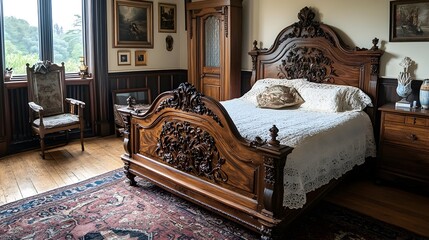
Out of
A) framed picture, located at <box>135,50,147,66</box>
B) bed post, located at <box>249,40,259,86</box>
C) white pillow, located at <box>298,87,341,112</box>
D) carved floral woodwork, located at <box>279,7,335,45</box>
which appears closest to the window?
framed picture, located at <box>135,50,147,66</box>

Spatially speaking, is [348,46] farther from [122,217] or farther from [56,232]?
[56,232]

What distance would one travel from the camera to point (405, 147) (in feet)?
11.2

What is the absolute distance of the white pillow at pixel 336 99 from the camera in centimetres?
371

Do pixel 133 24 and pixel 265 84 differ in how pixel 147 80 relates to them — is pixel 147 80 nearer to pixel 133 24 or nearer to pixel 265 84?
pixel 133 24

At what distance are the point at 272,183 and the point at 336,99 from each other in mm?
1760

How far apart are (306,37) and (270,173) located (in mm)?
2552

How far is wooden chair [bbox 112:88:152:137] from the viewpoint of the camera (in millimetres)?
5329

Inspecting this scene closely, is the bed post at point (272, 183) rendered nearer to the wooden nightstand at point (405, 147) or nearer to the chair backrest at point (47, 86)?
the wooden nightstand at point (405, 147)

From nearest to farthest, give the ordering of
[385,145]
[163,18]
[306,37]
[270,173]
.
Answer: [270,173]
[385,145]
[306,37]
[163,18]

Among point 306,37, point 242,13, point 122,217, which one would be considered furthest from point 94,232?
point 242,13

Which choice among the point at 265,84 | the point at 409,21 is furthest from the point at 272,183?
the point at 409,21

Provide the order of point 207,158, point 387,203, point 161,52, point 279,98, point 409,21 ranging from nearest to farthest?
1. point 207,158
2. point 387,203
3. point 409,21
4. point 279,98
5. point 161,52

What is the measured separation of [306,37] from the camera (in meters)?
4.35

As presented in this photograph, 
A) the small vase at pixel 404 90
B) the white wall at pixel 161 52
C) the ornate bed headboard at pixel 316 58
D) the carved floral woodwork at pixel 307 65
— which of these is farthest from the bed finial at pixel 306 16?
the white wall at pixel 161 52
